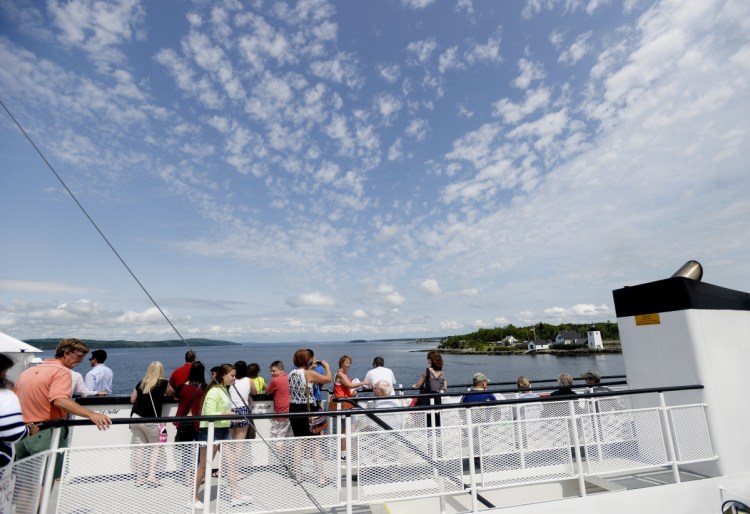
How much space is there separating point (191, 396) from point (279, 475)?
211 cm

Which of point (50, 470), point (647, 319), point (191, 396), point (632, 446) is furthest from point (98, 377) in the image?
point (647, 319)

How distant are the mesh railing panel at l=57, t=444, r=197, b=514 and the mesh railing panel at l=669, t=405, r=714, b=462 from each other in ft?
16.8

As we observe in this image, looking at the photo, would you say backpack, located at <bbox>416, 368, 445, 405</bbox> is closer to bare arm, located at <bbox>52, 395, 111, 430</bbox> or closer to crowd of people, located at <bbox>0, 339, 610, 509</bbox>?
crowd of people, located at <bbox>0, 339, 610, 509</bbox>

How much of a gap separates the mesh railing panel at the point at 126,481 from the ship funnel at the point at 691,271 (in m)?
6.11

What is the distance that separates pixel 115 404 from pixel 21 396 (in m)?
2.56

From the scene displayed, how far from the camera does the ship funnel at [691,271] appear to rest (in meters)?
5.21

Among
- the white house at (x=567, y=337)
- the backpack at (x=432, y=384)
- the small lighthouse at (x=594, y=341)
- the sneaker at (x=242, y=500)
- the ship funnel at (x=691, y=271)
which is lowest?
the sneaker at (x=242, y=500)

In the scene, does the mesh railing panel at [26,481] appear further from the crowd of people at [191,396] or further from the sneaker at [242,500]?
the sneaker at [242,500]

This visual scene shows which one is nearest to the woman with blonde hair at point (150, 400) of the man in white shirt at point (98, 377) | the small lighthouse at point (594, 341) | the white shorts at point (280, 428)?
the white shorts at point (280, 428)

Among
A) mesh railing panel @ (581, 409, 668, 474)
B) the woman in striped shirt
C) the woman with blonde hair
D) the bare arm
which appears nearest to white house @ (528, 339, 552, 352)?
mesh railing panel @ (581, 409, 668, 474)

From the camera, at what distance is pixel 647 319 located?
5297 millimetres

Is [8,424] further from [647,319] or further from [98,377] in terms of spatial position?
[647,319]

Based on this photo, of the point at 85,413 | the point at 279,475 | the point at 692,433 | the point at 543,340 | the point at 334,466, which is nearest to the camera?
the point at 85,413

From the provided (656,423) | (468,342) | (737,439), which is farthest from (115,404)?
(468,342)
